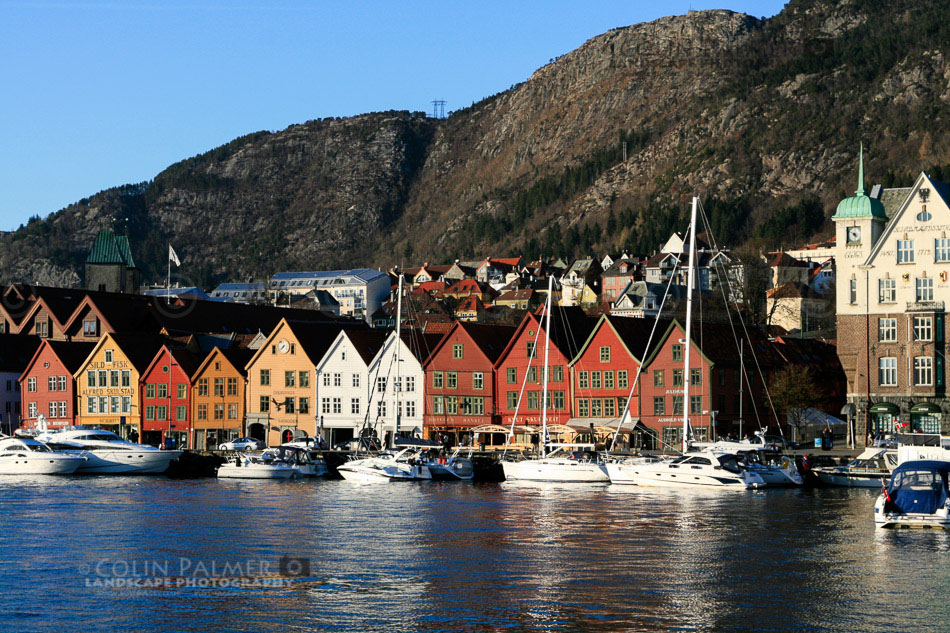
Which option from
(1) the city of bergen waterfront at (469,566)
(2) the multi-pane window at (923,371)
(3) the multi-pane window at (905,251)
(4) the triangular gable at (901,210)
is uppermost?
(4) the triangular gable at (901,210)

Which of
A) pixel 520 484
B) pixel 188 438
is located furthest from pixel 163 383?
pixel 520 484

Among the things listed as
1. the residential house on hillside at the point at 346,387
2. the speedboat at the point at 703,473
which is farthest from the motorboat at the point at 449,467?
the residential house on hillside at the point at 346,387

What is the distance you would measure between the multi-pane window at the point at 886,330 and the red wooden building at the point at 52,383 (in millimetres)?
79793

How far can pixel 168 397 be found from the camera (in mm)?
131625

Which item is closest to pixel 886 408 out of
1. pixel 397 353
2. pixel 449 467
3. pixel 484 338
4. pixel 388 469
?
pixel 449 467

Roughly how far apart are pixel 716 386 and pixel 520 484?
23.9 meters

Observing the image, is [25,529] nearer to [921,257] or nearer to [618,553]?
[618,553]

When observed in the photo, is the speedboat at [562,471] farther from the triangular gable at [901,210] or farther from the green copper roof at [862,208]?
the green copper roof at [862,208]

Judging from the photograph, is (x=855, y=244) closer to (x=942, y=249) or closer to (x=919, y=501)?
(x=942, y=249)

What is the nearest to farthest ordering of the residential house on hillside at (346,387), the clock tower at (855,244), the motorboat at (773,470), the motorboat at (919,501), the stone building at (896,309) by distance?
1. the motorboat at (919,501)
2. the motorboat at (773,470)
3. the stone building at (896,309)
4. the clock tower at (855,244)
5. the residential house on hillside at (346,387)

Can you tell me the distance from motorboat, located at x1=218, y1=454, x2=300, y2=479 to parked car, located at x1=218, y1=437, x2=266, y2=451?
14.6 meters

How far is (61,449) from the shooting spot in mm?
104688

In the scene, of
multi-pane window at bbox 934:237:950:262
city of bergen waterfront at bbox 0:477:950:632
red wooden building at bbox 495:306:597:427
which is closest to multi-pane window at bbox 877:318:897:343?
multi-pane window at bbox 934:237:950:262

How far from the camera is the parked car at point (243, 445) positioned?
112838 millimetres
